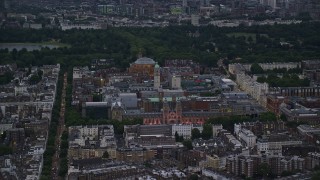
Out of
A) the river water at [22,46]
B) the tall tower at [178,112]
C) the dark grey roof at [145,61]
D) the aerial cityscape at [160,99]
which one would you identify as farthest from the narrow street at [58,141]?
the river water at [22,46]

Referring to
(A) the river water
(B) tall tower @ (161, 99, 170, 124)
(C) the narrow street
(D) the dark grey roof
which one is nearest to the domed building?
(D) the dark grey roof

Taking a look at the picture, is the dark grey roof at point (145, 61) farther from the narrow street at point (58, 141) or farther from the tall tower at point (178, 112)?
the tall tower at point (178, 112)

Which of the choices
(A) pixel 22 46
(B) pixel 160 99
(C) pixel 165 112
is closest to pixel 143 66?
(B) pixel 160 99

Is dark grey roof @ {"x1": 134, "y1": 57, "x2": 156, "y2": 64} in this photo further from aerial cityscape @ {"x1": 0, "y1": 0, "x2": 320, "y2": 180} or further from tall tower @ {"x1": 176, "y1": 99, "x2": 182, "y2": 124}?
tall tower @ {"x1": 176, "y1": 99, "x2": 182, "y2": 124}

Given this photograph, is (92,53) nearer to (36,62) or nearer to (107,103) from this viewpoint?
(36,62)

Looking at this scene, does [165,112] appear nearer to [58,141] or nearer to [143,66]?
[58,141]
